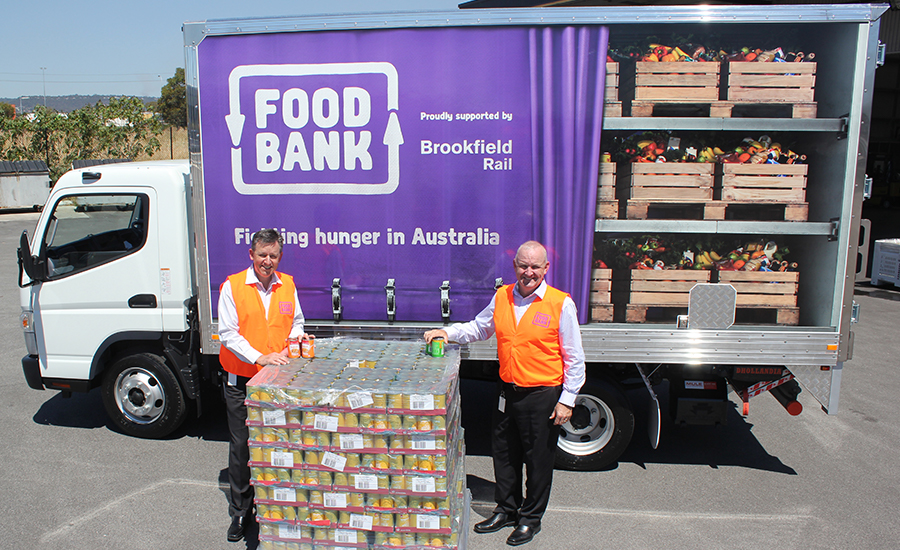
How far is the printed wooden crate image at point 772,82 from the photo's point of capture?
4590 mm

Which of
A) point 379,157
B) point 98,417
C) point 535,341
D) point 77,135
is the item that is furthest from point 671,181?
point 77,135

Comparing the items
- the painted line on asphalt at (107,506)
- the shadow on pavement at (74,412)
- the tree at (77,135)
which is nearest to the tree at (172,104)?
the tree at (77,135)

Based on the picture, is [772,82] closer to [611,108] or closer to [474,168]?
[611,108]

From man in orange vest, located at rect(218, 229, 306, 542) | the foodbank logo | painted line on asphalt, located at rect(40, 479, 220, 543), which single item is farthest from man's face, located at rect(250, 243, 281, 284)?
painted line on asphalt, located at rect(40, 479, 220, 543)

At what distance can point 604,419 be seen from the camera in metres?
4.98

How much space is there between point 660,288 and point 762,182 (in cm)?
114

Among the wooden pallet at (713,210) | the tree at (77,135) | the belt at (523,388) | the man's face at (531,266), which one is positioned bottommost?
the belt at (523,388)

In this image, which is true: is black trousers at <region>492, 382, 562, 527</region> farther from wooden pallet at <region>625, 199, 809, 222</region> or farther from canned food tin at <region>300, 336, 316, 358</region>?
wooden pallet at <region>625, 199, 809, 222</region>

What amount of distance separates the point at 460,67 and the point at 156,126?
3432 centimetres

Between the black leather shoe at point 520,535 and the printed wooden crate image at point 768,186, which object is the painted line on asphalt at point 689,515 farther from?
the printed wooden crate image at point 768,186

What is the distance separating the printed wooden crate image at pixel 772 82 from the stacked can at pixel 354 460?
3243 mm

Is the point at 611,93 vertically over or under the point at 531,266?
over

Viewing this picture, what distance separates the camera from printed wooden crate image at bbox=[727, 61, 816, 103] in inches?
181

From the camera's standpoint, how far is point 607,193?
4.68 metres
